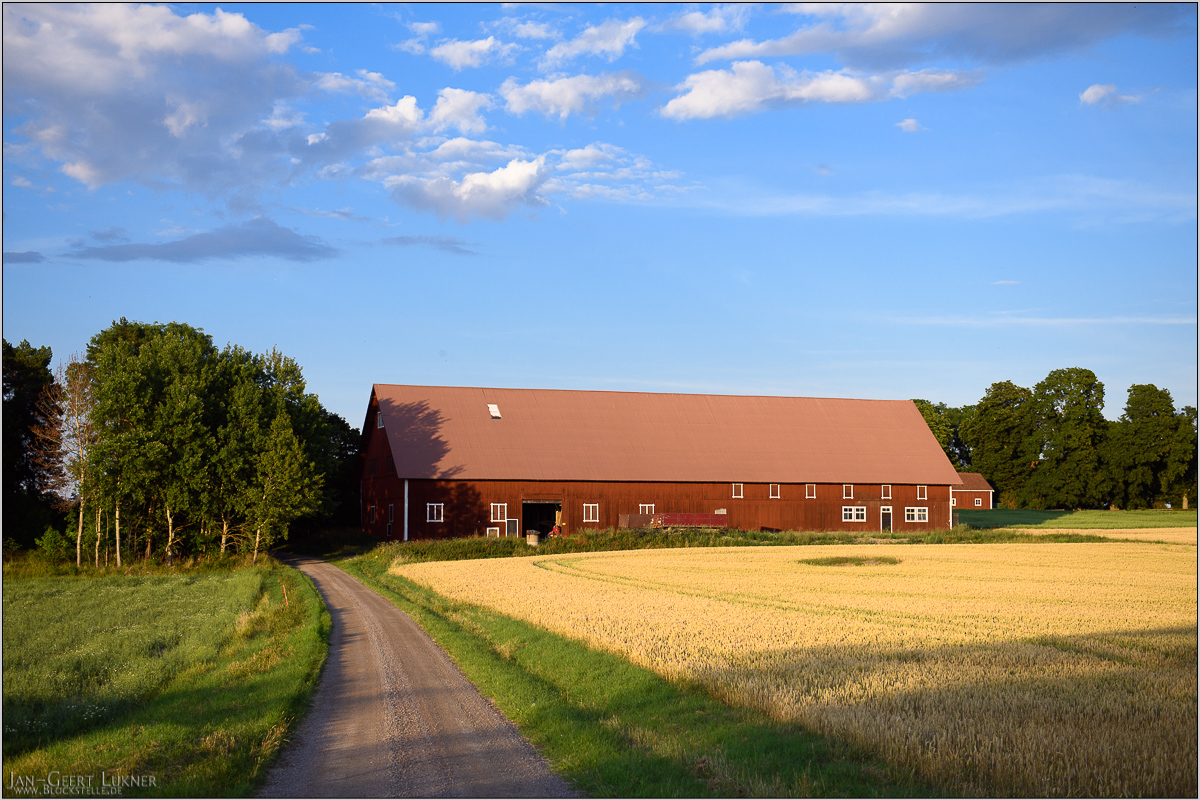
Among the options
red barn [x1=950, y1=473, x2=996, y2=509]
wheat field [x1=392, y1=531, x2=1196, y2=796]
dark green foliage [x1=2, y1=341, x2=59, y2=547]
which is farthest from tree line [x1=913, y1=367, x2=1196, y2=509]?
dark green foliage [x1=2, y1=341, x2=59, y2=547]

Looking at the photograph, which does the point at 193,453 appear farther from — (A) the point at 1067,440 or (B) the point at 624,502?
(A) the point at 1067,440

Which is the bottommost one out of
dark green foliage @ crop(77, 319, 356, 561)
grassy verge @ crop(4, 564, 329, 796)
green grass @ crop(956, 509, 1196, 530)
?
green grass @ crop(956, 509, 1196, 530)

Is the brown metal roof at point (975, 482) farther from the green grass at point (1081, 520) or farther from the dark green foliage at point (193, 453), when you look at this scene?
the dark green foliage at point (193, 453)

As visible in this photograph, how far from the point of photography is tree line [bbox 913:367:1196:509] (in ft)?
310

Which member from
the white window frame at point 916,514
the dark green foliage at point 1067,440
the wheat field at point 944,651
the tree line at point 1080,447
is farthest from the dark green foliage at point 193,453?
the dark green foliage at point 1067,440

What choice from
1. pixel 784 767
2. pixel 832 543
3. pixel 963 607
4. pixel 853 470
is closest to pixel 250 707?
pixel 784 767

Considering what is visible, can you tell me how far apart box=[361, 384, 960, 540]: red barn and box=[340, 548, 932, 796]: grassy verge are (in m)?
37.1

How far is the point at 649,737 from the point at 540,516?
153 ft

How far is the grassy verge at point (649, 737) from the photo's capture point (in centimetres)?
841

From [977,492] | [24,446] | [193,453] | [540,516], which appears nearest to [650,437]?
[540,516]

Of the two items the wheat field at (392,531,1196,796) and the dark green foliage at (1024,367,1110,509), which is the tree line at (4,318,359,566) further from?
the dark green foliage at (1024,367,1110,509)

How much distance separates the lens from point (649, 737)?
1002 cm

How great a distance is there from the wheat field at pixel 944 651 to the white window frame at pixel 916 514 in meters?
25.4

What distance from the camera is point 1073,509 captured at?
9856cm
